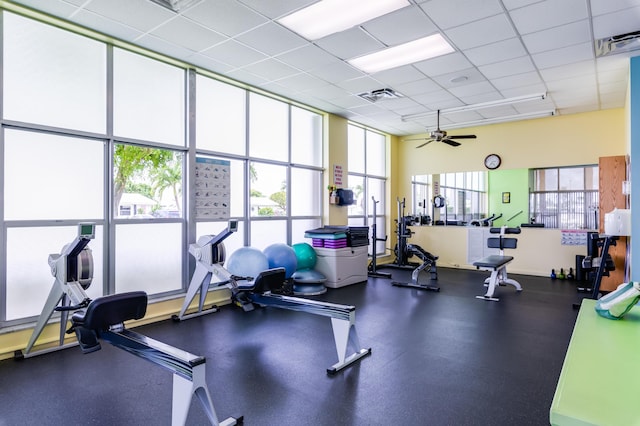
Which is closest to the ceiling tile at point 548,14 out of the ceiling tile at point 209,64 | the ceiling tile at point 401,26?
the ceiling tile at point 401,26

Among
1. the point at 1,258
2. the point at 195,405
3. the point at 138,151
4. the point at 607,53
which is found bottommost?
the point at 195,405

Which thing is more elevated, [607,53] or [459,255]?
[607,53]

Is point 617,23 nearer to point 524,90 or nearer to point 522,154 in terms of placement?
point 524,90

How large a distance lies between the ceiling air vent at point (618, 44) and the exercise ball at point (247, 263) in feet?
15.8

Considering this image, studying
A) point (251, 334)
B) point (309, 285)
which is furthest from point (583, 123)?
point (251, 334)

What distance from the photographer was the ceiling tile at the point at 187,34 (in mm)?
3938

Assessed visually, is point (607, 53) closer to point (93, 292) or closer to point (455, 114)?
point (455, 114)

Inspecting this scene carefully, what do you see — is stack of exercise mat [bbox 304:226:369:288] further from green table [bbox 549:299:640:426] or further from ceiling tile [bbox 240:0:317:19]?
green table [bbox 549:299:640:426]

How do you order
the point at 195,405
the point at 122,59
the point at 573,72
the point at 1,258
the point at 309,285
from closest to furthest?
the point at 195,405
the point at 1,258
the point at 122,59
the point at 573,72
the point at 309,285

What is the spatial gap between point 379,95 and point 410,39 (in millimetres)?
2028

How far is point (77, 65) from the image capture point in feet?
13.3

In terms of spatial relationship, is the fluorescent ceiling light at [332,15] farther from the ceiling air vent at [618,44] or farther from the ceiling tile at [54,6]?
the ceiling air vent at [618,44]

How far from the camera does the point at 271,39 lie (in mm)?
4285

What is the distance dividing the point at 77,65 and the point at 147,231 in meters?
2.00
